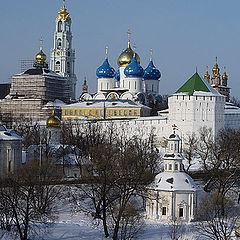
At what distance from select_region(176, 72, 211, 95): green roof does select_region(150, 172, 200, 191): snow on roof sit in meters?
17.1

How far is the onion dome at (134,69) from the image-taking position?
54.3 m

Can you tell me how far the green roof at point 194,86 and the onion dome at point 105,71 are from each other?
15348 millimetres

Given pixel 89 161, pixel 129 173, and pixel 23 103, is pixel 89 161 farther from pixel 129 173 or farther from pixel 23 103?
pixel 23 103

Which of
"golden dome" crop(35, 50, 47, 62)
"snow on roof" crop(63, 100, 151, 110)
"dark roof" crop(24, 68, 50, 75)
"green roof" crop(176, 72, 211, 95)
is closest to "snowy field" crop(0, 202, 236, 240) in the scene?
"green roof" crop(176, 72, 211, 95)

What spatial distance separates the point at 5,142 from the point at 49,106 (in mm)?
25459

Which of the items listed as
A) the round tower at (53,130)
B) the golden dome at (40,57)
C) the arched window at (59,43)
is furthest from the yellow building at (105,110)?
the round tower at (53,130)

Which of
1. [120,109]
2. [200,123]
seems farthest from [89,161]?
[120,109]

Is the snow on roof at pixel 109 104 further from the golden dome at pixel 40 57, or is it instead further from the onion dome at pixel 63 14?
the onion dome at pixel 63 14

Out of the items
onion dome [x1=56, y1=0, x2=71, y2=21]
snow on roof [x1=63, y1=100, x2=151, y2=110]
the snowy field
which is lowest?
the snowy field

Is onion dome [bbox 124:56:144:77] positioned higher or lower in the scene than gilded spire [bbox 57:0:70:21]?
lower

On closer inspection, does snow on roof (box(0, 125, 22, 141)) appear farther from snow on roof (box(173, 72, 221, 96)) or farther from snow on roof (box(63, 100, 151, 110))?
snow on roof (box(63, 100, 151, 110))

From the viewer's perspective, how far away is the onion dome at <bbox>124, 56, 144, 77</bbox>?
54.3 m

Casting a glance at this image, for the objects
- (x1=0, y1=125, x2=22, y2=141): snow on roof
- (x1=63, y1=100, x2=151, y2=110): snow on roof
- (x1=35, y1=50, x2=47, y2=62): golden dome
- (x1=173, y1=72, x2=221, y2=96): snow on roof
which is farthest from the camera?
(x1=35, y1=50, x2=47, y2=62): golden dome

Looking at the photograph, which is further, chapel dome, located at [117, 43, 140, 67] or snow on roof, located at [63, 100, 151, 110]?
chapel dome, located at [117, 43, 140, 67]
